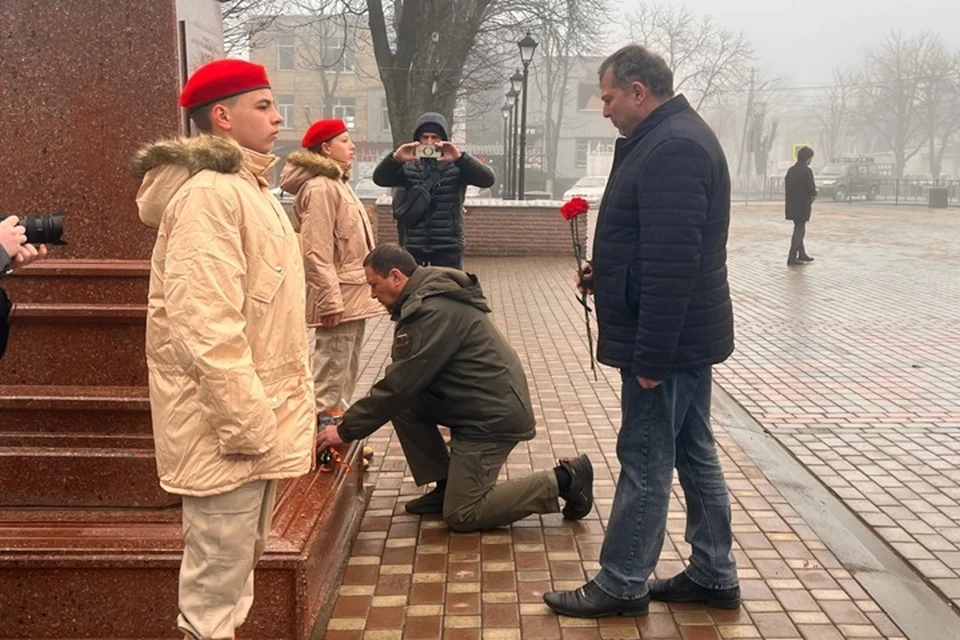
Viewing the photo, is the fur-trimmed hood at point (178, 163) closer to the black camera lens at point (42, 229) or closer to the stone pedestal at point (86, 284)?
the black camera lens at point (42, 229)

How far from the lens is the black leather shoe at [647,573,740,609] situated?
3750 millimetres

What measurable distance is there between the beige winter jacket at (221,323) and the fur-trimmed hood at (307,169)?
266 centimetres

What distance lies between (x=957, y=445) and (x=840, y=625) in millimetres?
2849

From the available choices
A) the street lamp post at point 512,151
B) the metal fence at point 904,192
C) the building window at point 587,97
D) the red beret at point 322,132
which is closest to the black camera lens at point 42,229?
the red beret at point 322,132

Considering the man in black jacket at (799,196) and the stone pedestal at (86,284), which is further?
the man in black jacket at (799,196)

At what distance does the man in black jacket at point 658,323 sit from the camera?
3.25 meters

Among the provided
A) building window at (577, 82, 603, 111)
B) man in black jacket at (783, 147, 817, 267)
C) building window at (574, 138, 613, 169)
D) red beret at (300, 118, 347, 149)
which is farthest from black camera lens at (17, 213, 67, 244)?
building window at (577, 82, 603, 111)

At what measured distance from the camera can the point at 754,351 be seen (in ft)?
30.6

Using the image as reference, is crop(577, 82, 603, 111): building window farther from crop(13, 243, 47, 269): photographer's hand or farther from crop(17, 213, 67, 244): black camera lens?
crop(13, 243, 47, 269): photographer's hand

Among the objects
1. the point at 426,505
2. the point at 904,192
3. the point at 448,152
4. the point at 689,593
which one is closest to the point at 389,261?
the point at 426,505

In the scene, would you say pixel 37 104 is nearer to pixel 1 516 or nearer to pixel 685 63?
pixel 1 516

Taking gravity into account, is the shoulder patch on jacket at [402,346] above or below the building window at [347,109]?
below

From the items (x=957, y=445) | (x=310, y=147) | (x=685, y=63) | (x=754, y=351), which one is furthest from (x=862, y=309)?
(x=685, y=63)

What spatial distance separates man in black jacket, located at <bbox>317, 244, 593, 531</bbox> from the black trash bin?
37.0 meters
